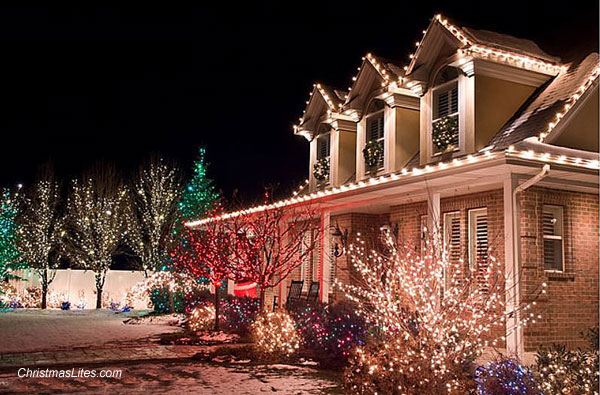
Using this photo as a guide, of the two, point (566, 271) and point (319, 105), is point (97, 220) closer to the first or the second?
point (319, 105)

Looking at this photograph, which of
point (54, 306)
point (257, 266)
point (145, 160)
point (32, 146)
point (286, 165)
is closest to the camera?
point (257, 266)

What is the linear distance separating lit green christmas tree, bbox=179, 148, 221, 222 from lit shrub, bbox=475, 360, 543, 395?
17.1m

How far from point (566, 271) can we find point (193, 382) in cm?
651

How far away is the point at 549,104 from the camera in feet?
31.6

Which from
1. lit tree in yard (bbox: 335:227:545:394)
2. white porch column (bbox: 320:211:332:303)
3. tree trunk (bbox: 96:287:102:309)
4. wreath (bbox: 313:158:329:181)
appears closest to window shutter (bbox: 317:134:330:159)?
wreath (bbox: 313:158:329:181)

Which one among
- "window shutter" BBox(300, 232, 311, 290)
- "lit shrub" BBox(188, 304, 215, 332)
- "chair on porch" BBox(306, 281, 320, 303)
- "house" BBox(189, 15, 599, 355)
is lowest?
"lit shrub" BBox(188, 304, 215, 332)

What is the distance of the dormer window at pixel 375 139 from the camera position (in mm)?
12594

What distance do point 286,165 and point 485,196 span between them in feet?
109

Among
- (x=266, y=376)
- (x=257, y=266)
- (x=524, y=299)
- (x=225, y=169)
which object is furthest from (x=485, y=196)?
(x=225, y=169)

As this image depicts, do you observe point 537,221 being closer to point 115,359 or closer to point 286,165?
point 115,359

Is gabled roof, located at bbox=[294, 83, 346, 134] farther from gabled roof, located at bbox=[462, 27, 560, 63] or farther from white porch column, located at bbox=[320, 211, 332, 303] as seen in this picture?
gabled roof, located at bbox=[462, 27, 560, 63]

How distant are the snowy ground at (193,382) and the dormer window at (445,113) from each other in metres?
4.82

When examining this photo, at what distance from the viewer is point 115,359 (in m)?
9.50

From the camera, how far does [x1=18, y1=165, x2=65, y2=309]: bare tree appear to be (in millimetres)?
20859
